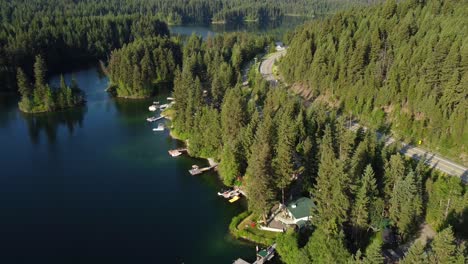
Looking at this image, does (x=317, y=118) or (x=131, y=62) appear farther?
(x=131, y=62)

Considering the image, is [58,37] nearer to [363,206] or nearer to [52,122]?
[52,122]

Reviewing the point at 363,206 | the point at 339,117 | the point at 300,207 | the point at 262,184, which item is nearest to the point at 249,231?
the point at 262,184

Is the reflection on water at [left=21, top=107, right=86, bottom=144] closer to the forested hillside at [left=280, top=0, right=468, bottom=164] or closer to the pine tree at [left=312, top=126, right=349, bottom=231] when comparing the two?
the forested hillside at [left=280, top=0, right=468, bottom=164]

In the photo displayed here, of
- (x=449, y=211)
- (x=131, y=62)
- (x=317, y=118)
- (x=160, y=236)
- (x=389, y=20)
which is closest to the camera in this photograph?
(x=449, y=211)

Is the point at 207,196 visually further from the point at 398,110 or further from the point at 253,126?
the point at 398,110

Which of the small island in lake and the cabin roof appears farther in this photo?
the small island in lake

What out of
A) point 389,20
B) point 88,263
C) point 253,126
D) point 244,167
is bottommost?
point 88,263

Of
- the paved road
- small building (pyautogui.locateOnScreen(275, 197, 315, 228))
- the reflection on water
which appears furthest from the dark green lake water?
the paved road

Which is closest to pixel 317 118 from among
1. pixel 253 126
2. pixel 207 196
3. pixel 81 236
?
pixel 253 126
